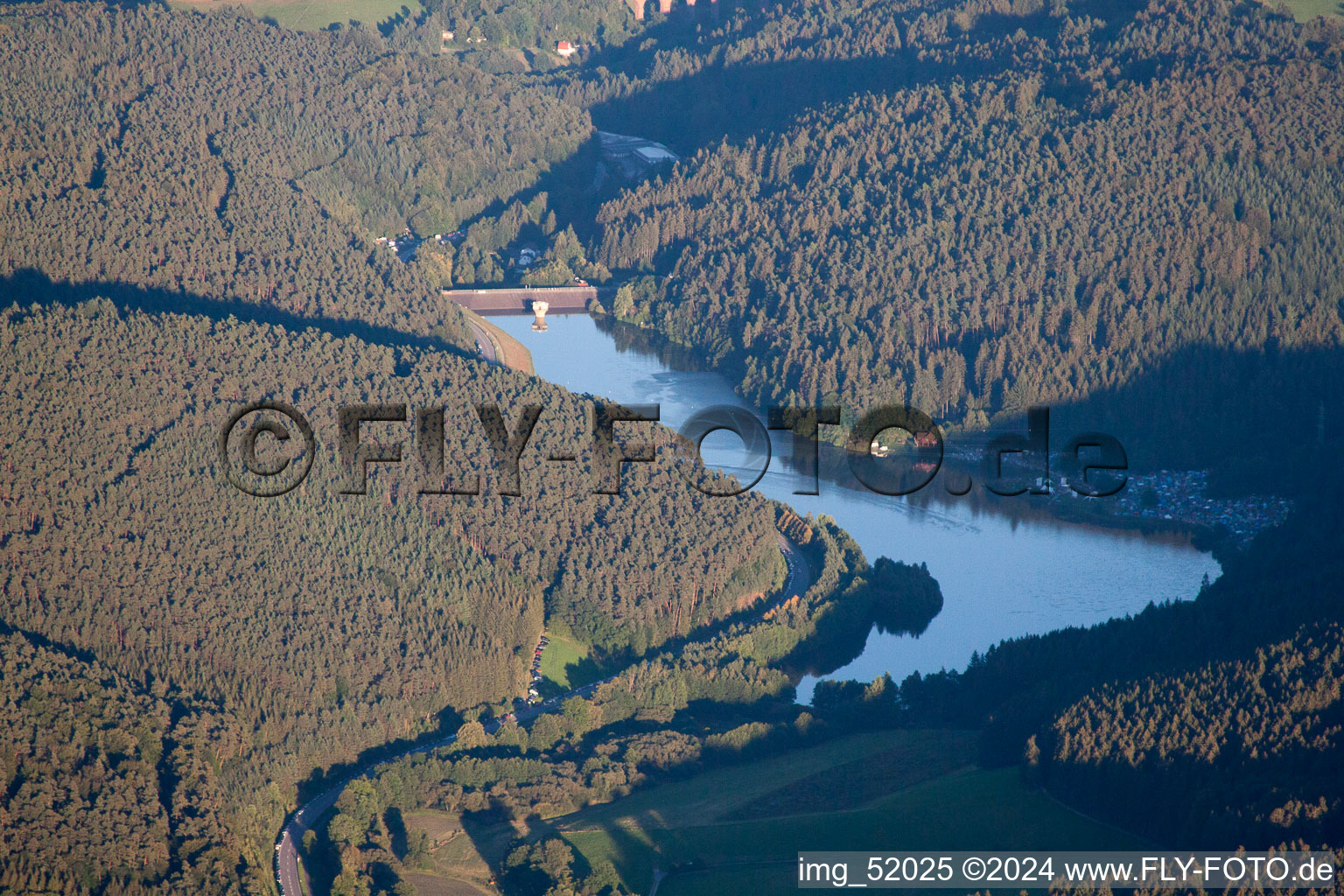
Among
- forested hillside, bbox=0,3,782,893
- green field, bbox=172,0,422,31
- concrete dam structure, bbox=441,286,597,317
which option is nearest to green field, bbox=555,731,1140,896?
forested hillside, bbox=0,3,782,893

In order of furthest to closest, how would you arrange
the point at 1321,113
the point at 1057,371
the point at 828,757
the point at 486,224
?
the point at 486,224
the point at 1321,113
the point at 1057,371
the point at 828,757

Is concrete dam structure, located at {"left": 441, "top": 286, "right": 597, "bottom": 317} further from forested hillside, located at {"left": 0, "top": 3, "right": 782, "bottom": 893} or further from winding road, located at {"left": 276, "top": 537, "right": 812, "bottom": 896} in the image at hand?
winding road, located at {"left": 276, "top": 537, "right": 812, "bottom": 896}

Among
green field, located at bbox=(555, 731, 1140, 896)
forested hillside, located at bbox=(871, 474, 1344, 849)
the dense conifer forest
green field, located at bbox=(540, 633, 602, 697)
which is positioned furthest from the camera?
green field, located at bbox=(540, 633, 602, 697)

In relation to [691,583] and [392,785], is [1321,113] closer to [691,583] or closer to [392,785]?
[691,583]

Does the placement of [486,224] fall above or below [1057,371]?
above

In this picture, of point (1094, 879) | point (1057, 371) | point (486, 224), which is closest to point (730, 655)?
point (1094, 879)

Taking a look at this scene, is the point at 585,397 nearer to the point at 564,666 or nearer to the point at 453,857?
the point at 564,666
